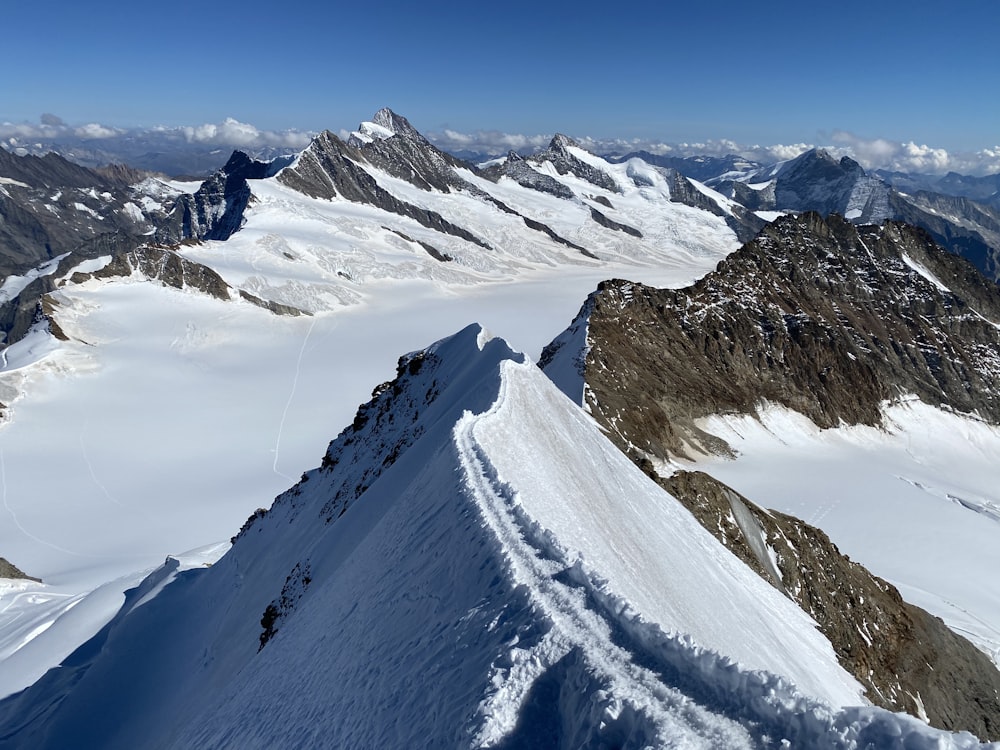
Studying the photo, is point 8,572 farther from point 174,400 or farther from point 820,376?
point 820,376

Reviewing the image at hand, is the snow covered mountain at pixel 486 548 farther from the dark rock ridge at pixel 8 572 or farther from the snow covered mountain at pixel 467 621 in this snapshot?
the dark rock ridge at pixel 8 572

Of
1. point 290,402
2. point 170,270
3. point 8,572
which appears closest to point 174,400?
point 290,402

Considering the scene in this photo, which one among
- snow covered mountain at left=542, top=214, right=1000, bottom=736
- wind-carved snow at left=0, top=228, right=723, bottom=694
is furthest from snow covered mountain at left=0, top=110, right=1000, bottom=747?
wind-carved snow at left=0, top=228, right=723, bottom=694

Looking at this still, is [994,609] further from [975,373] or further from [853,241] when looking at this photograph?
[853,241]

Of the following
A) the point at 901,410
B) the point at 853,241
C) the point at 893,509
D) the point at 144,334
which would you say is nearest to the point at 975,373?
the point at 901,410

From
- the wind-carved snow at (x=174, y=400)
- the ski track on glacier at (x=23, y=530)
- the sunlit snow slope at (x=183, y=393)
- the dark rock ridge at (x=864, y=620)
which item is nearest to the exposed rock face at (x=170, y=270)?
the sunlit snow slope at (x=183, y=393)
